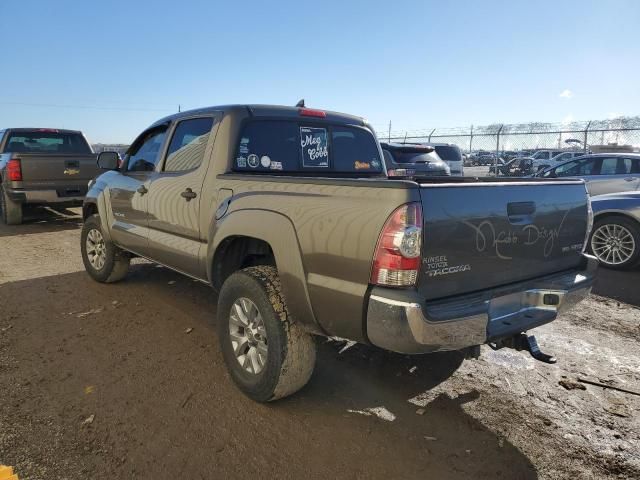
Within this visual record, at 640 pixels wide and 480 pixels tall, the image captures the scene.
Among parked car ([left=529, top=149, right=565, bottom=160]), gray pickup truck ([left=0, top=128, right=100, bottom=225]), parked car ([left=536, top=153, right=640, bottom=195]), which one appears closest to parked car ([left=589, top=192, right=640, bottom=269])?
parked car ([left=536, top=153, right=640, bottom=195])

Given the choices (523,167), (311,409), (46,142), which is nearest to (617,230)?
(311,409)

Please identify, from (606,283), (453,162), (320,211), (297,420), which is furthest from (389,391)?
(453,162)

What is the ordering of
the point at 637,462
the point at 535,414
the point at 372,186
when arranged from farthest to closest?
the point at 535,414 < the point at 637,462 < the point at 372,186

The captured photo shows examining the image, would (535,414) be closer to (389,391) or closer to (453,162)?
(389,391)

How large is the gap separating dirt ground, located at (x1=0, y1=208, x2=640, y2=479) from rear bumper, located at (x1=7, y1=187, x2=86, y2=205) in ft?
18.0

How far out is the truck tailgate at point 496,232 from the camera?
2275mm

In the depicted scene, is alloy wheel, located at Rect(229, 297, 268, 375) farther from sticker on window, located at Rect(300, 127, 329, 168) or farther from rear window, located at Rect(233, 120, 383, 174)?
sticker on window, located at Rect(300, 127, 329, 168)

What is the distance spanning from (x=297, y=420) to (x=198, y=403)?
25.7 inches

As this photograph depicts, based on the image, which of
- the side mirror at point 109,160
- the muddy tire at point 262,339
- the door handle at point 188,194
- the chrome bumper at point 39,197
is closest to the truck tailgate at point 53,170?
the chrome bumper at point 39,197

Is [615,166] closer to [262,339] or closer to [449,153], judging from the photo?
[449,153]

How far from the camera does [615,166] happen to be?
371 inches

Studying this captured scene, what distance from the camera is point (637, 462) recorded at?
2.45 metres

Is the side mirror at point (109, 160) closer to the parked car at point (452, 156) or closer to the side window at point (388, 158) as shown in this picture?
the side window at point (388, 158)

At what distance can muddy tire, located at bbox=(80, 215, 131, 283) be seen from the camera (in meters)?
5.22
